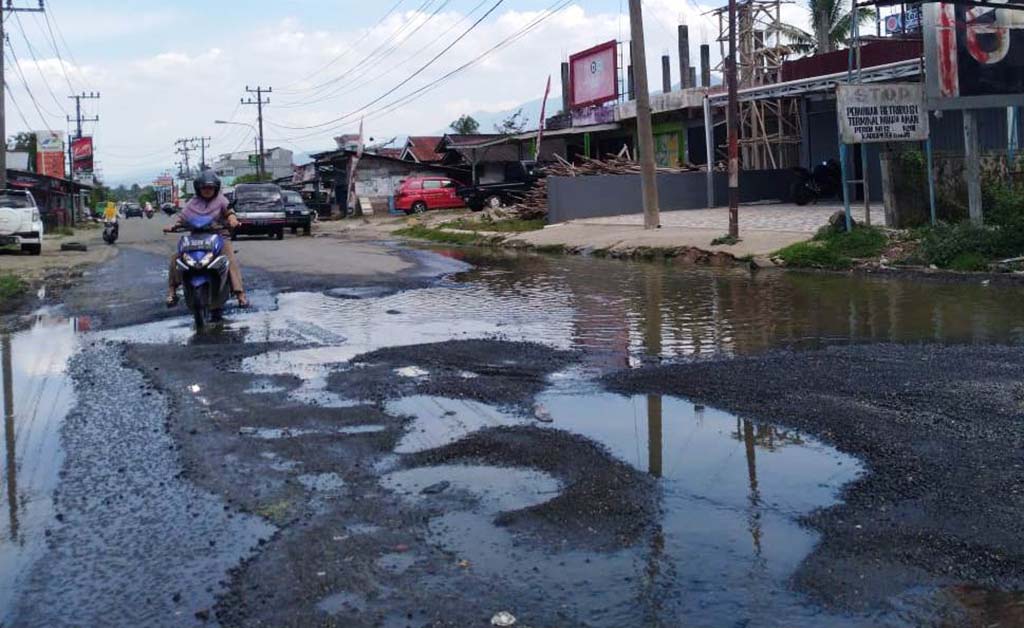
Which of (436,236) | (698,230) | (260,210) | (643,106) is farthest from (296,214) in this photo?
(698,230)

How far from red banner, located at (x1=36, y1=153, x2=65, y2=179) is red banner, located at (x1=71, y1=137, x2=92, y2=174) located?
23495mm

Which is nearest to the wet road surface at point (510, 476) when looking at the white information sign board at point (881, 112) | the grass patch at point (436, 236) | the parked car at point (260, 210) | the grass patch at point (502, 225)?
the white information sign board at point (881, 112)

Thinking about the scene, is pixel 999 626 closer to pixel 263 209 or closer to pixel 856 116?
pixel 856 116

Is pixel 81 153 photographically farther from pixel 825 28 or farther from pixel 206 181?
pixel 206 181

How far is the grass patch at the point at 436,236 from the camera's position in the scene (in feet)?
102

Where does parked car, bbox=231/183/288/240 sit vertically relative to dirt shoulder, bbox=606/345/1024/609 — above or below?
above

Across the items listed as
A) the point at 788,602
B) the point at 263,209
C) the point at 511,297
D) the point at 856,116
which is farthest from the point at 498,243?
the point at 788,602

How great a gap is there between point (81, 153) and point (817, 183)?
8522cm

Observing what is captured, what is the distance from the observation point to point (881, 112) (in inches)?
723

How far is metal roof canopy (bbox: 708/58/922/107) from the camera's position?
947 inches

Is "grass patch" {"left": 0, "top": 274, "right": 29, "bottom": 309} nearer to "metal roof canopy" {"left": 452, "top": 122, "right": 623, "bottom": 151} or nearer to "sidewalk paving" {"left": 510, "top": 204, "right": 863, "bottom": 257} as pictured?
"sidewalk paving" {"left": 510, "top": 204, "right": 863, "bottom": 257}

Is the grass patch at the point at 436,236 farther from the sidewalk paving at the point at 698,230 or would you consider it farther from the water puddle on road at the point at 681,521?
the water puddle on road at the point at 681,521

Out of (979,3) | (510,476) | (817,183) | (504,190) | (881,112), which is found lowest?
(510,476)

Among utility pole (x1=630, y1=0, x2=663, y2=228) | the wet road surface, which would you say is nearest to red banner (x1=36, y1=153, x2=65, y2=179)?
utility pole (x1=630, y1=0, x2=663, y2=228)
